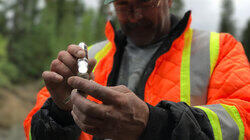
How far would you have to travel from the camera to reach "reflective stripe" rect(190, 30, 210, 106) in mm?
2000

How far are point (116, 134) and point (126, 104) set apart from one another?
168 mm

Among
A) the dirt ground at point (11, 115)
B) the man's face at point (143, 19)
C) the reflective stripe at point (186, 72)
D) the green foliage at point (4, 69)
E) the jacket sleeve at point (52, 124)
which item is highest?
the man's face at point (143, 19)

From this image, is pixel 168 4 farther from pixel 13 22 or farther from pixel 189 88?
pixel 13 22

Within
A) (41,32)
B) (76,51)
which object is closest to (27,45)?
(41,32)

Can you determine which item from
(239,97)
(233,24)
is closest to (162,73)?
(239,97)

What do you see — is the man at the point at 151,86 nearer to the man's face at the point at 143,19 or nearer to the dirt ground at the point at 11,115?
the man's face at the point at 143,19

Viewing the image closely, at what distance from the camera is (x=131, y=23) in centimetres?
235

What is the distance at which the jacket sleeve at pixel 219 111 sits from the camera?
1.39 metres

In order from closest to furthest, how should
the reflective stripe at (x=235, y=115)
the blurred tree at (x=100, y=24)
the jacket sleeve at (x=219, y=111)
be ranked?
the jacket sleeve at (x=219, y=111)
the reflective stripe at (x=235, y=115)
the blurred tree at (x=100, y=24)

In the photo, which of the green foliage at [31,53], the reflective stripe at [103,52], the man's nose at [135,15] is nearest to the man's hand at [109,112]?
the man's nose at [135,15]

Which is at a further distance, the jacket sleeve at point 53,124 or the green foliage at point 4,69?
the green foliage at point 4,69

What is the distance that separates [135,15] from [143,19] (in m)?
0.08

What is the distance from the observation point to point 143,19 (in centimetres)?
232

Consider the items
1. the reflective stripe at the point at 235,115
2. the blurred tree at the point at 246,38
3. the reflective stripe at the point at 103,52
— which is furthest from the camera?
the blurred tree at the point at 246,38
